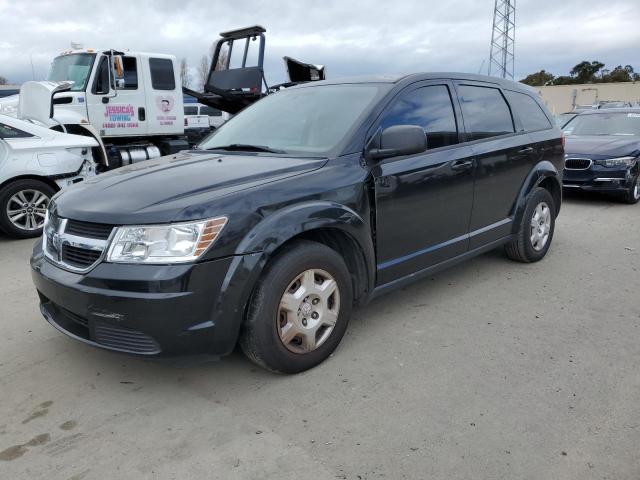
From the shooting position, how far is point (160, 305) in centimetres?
255

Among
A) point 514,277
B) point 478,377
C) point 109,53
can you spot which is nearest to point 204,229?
point 478,377

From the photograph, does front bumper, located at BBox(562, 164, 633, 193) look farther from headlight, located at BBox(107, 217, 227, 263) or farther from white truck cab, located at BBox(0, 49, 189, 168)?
white truck cab, located at BBox(0, 49, 189, 168)

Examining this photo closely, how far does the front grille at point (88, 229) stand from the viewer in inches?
107

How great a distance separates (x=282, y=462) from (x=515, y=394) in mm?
1362

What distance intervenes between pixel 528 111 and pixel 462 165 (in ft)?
5.16

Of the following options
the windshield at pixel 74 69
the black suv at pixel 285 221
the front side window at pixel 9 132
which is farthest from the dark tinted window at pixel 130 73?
the black suv at pixel 285 221

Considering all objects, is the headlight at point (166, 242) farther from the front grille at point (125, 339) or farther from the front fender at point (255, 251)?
the front grille at point (125, 339)

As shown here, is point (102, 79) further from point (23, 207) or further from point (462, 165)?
point (462, 165)

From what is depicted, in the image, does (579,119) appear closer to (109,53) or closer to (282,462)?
(109,53)

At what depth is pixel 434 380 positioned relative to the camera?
3072 millimetres

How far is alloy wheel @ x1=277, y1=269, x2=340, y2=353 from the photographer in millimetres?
2982

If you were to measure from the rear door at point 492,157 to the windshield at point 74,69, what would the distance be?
8.08 m

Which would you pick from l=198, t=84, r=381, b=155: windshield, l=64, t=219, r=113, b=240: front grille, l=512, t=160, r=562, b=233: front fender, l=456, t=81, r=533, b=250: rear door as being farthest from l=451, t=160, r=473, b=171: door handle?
l=64, t=219, r=113, b=240: front grille

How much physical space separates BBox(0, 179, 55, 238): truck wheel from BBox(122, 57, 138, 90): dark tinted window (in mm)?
4251
